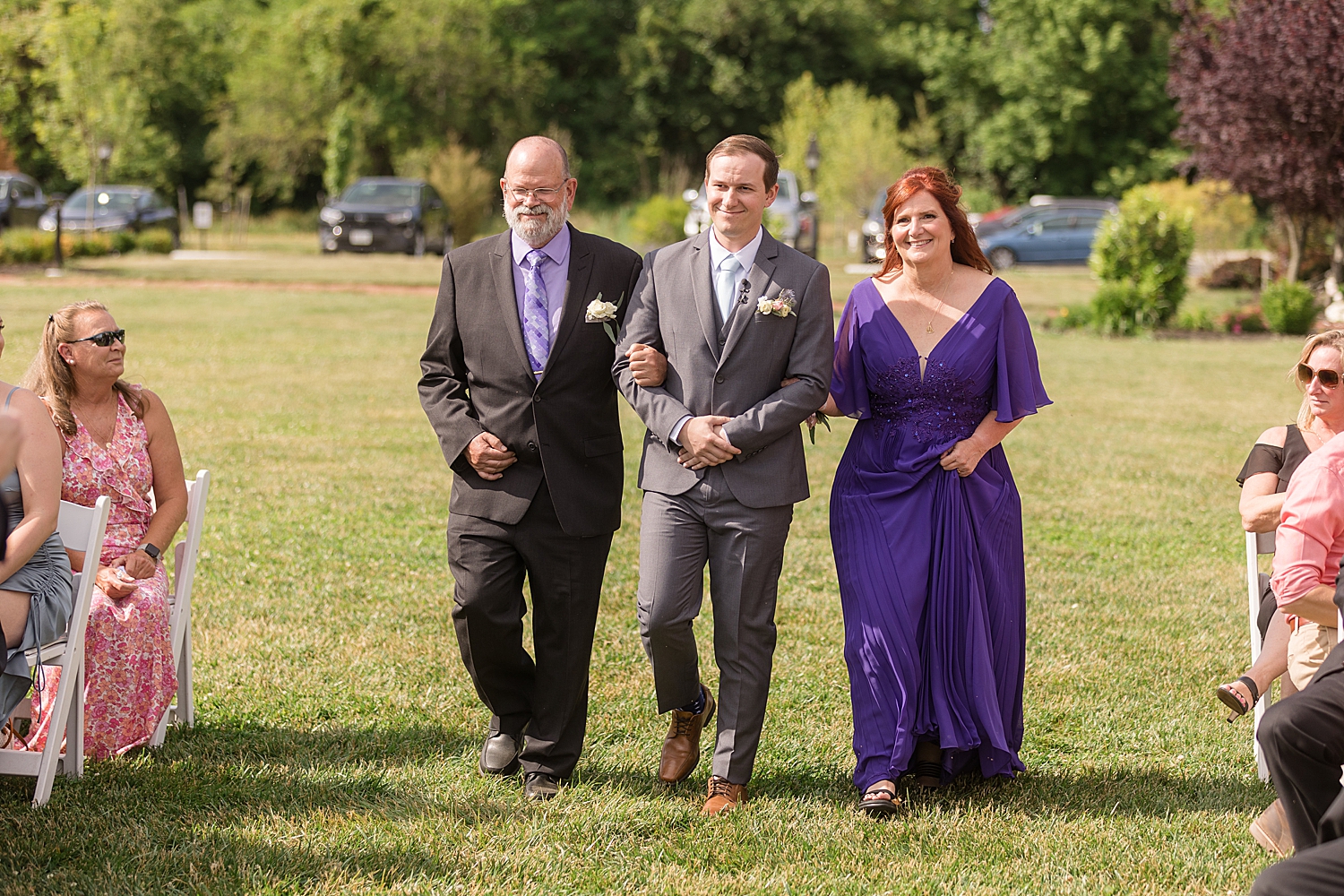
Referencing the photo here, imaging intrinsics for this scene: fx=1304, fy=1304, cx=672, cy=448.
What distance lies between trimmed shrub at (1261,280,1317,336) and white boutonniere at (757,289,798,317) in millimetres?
19424

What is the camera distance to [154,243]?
31.1 m

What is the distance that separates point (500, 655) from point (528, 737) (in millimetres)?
320

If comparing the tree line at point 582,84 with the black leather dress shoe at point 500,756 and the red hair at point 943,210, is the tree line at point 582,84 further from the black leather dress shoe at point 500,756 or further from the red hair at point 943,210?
the black leather dress shoe at point 500,756

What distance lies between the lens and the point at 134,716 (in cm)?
478

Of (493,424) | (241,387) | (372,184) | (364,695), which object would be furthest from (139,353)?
(372,184)

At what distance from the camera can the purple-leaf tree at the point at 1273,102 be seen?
21.0 meters

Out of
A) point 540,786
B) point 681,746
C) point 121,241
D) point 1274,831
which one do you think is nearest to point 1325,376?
point 1274,831

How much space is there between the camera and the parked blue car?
33.6 m

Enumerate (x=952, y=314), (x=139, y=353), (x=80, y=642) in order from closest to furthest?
(x=80, y=642) → (x=952, y=314) → (x=139, y=353)

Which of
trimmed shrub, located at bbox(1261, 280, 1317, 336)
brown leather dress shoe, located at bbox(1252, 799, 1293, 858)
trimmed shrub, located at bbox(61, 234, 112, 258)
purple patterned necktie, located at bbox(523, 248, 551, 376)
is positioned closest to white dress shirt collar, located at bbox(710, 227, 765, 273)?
purple patterned necktie, located at bbox(523, 248, 551, 376)

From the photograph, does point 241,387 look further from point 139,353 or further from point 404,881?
point 404,881

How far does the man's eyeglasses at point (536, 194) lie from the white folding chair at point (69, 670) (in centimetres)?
176

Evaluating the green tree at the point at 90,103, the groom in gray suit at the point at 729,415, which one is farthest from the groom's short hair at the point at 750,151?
the green tree at the point at 90,103

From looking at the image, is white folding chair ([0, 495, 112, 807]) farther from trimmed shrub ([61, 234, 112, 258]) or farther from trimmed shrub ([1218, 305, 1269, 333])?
trimmed shrub ([61, 234, 112, 258])
